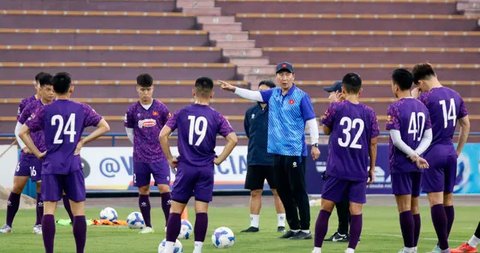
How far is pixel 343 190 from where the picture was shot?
502 inches

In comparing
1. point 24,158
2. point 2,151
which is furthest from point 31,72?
point 24,158

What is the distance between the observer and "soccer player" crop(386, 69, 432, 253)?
12914mm

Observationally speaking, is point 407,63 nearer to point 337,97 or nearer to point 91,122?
point 337,97

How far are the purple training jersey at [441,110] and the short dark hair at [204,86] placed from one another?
2.45 m

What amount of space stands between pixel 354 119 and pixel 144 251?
3.02m

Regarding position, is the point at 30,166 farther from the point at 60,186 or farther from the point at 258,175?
the point at 60,186

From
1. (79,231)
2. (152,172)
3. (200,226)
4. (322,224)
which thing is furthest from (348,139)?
(152,172)

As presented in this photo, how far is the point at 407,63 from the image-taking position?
109 ft

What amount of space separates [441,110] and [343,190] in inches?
63.1

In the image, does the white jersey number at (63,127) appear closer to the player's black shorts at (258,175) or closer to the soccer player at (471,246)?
the soccer player at (471,246)

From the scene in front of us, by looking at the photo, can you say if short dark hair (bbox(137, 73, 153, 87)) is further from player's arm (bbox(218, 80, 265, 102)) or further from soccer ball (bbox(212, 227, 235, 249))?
soccer ball (bbox(212, 227, 235, 249))

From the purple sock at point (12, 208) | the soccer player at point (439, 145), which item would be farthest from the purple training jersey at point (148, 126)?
the soccer player at point (439, 145)

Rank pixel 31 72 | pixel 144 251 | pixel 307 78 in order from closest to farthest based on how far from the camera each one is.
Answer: pixel 144 251
pixel 31 72
pixel 307 78

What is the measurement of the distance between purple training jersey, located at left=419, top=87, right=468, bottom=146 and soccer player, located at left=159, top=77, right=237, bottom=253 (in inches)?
89.5
